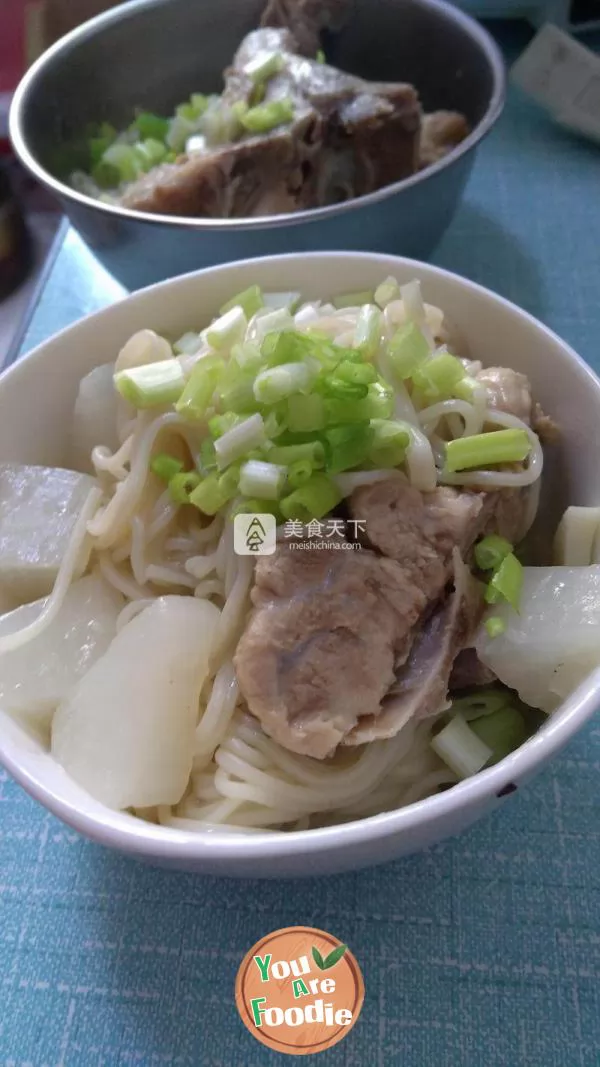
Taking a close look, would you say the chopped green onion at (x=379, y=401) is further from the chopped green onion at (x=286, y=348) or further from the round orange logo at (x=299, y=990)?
the round orange logo at (x=299, y=990)

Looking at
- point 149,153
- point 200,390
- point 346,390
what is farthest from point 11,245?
point 346,390

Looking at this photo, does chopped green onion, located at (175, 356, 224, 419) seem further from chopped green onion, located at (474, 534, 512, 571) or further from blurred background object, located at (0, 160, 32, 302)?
blurred background object, located at (0, 160, 32, 302)

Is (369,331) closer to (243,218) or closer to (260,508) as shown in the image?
(260,508)

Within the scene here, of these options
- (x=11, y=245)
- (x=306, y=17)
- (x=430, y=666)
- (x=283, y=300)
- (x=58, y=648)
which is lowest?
(x=11, y=245)

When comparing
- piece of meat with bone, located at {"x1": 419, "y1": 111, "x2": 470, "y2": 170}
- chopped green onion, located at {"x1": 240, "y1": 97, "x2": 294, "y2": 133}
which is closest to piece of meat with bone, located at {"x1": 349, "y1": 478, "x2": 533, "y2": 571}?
chopped green onion, located at {"x1": 240, "y1": 97, "x2": 294, "y2": 133}

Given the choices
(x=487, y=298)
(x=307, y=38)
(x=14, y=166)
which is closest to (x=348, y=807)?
(x=487, y=298)

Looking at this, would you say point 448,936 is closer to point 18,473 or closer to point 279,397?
point 279,397

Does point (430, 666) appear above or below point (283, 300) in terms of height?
below
